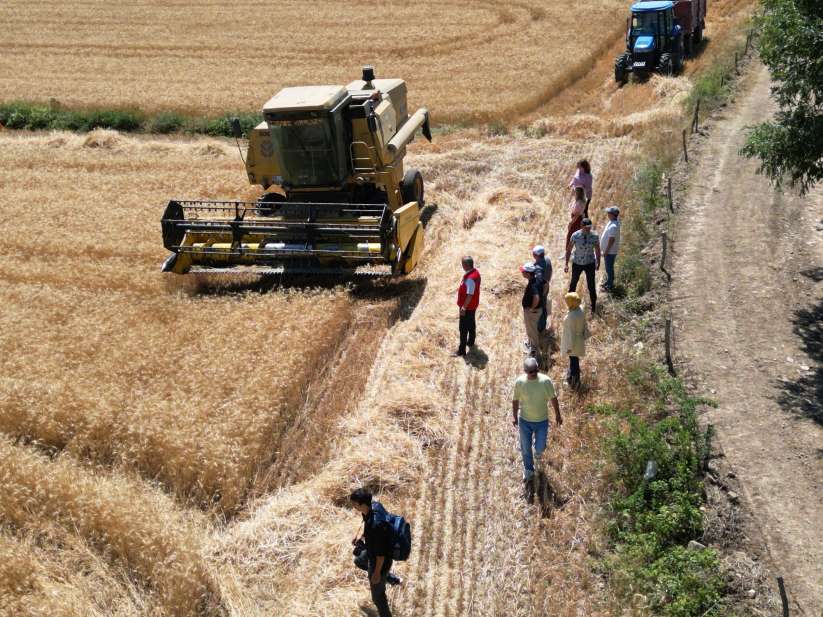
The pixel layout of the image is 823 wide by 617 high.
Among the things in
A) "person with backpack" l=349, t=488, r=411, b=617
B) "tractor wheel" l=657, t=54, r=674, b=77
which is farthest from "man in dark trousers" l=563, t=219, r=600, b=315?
"tractor wheel" l=657, t=54, r=674, b=77

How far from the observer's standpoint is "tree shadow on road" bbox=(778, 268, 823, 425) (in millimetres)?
9789

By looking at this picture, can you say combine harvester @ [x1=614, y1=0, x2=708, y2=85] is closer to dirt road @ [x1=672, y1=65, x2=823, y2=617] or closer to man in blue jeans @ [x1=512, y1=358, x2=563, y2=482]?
dirt road @ [x1=672, y1=65, x2=823, y2=617]

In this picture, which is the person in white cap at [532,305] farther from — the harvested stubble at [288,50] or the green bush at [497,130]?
the harvested stubble at [288,50]

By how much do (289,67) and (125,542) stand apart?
27783 mm

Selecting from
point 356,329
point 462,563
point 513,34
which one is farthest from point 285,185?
point 513,34

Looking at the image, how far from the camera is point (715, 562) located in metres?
7.64

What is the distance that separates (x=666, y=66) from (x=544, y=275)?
18.3 metres

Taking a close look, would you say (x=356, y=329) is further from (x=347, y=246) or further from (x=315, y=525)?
(x=315, y=525)

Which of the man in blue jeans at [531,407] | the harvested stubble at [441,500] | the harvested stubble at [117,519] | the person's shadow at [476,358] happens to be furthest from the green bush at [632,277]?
the harvested stubble at [117,519]

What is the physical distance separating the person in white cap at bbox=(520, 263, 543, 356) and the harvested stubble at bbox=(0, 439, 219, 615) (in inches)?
198

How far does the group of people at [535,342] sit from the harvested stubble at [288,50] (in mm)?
14494

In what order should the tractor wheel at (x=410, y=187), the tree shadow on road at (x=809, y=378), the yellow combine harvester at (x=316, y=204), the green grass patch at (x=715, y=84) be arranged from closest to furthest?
the tree shadow on road at (x=809, y=378), the yellow combine harvester at (x=316, y=204), the tractor wheel at (x=410, y=187), the green grass patch at (x=715, y=84)

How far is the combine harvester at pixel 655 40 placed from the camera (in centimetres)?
2669

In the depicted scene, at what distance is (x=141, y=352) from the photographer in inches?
470
